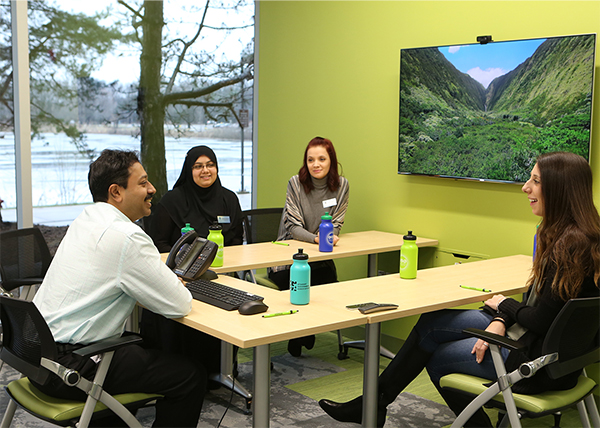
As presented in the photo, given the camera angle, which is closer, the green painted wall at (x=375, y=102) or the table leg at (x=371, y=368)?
the table leg at (x=371, y=368)

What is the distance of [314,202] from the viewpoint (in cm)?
433

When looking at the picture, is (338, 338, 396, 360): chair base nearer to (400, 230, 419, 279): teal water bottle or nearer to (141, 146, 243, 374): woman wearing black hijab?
(141, 146, 243, 374): woman wearing black hijab

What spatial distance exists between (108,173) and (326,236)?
5.36 feet

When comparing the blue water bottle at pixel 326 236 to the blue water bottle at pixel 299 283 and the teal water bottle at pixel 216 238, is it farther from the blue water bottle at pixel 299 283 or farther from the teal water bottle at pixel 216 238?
the blue water bottle at pixel 299 283

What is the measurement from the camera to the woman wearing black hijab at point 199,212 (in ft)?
12.0

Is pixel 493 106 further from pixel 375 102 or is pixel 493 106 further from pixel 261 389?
pixel 261 389

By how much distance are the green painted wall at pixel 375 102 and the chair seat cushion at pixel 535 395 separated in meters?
1.37

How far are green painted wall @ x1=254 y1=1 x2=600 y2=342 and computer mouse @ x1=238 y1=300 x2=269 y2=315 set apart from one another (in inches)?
78.1

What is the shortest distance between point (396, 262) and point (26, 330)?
278 cm

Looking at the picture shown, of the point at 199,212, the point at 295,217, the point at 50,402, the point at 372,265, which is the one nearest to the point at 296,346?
the point at 372,265

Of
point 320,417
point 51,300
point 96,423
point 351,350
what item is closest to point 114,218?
point 51,300

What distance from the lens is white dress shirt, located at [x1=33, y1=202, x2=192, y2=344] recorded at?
2.21 m

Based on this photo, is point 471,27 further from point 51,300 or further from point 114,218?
point 51,300

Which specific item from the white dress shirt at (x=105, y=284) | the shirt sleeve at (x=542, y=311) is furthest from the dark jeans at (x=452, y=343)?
the white dress shirt at (x=105, y=284)
